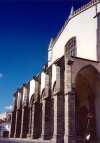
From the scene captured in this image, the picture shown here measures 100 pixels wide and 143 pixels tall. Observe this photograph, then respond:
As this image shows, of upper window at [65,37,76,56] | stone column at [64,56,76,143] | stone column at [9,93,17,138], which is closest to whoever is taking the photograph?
stone column at [64,56,76,143]

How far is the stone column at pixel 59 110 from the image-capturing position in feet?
49.5

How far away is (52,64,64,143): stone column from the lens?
594 inches

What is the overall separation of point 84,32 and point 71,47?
2.77 m

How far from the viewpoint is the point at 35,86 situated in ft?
76.1

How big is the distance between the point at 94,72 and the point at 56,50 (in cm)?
994

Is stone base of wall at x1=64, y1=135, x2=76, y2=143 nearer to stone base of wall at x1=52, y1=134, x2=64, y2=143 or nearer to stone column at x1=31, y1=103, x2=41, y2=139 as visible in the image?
stone base of wall at x1=52, y1=134, x2=64, y2=143

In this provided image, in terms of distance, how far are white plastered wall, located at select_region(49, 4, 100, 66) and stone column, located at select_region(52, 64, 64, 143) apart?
170 inches

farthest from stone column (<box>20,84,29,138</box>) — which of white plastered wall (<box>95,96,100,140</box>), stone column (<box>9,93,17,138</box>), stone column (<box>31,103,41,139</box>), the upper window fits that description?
white plastered wall (<box>95,96,100,140</box>)

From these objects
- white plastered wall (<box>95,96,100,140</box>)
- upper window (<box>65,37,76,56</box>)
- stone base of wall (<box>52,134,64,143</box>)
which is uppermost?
upper window (<box>65,37,76,56</box>)

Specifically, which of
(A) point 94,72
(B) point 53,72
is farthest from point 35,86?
(A) point 94,72

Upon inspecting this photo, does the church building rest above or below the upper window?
below

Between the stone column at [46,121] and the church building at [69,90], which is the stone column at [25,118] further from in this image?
the stone column at [46,121]

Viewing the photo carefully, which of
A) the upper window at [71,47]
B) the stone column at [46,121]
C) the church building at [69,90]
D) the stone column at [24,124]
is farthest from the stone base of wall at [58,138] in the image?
the upper window at [71,47]

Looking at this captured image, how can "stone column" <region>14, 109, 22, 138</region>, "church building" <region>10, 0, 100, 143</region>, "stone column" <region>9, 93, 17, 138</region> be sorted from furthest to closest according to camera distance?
"stone column" <region>9, 93, 17, 138</region>
"stone column" <region>14, 109, 22, 138</region>
"church building" <region>10, 0, 100, 143</region>
